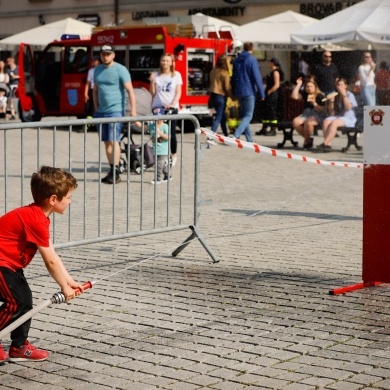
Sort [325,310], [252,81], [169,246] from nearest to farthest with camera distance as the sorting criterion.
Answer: [325,310] → [169,246] → [252,81]

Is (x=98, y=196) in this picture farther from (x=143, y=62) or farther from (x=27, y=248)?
(x=143, y=62)

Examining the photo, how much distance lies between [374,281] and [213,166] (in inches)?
387

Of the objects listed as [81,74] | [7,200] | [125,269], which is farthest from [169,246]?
[81,74]

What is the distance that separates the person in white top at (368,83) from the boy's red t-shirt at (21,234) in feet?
53.2

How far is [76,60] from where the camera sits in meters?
27.1

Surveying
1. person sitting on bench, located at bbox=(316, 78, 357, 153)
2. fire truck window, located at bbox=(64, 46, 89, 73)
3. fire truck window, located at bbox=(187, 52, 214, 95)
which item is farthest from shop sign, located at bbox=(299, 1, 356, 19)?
person sitting on bench, located at bbox=(316, 78, 357, 153)

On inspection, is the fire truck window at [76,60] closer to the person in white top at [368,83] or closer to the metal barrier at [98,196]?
the person in white top at [368,83]

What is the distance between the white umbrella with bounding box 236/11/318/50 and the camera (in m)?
27.9

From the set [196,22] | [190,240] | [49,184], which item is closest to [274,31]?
[196,22]

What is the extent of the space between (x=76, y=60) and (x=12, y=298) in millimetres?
22150

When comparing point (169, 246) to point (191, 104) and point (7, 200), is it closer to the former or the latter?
point (7, 200)

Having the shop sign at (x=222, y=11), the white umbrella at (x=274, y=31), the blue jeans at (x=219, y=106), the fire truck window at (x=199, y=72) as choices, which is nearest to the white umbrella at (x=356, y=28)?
the blue jeans at (x=219, y=106)

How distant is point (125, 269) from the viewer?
8062mm

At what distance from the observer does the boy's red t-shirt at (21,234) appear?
209 inches
